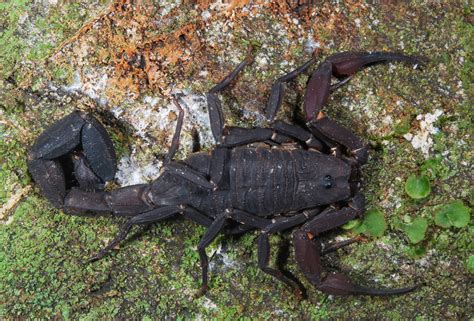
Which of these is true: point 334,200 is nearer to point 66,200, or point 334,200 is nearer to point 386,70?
point 386,70

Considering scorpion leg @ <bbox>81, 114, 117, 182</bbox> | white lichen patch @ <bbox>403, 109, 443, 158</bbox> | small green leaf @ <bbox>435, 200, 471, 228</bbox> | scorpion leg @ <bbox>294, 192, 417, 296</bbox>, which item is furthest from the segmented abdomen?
scorpion leg @ <bbox>81, 114, 117, 182</bbox>

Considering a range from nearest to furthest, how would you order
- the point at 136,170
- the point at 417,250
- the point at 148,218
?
the point at 148,218
the point at 417,250
the point at 136,170

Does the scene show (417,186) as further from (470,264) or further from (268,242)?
(268,242)

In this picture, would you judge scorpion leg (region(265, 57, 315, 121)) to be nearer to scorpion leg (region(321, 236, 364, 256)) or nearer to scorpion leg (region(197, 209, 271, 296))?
scorpion leg (region(197, 209, 271, 296))

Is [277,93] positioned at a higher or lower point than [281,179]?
higher

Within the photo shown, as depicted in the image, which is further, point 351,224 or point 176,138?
point 351,224

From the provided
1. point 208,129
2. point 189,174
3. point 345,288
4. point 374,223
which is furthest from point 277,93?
point 345,288
